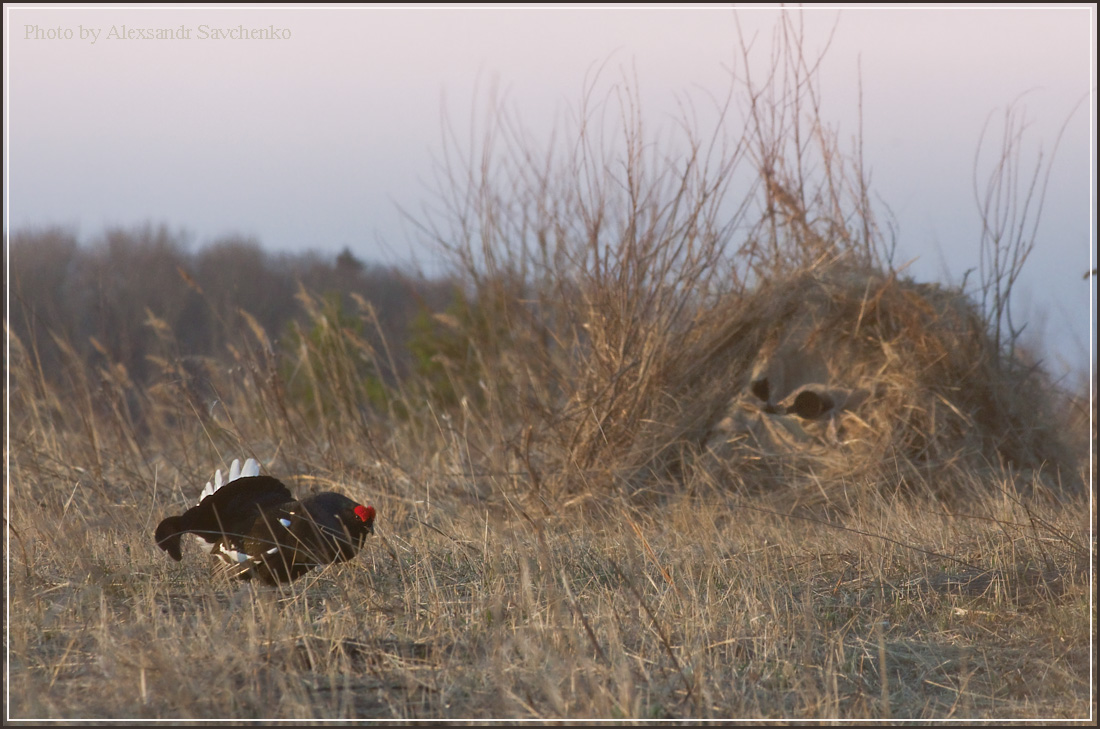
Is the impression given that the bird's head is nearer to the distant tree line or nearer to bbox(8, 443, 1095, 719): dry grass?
bbox(8, 443, 1095, 719): dry grass

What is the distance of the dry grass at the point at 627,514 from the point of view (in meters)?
2.53

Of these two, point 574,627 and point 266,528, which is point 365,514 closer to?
point 266,528

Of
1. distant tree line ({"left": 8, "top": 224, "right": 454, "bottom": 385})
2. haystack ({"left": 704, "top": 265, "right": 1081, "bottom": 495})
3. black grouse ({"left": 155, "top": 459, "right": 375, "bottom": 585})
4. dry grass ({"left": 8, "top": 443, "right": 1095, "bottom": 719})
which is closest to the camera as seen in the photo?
dry grass ({"left": 8, "top": 443, "right": 1095, "bottom": 719})

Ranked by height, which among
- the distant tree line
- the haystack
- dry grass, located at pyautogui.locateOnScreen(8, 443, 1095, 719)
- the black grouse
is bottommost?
dry grass, located at pyautogui.locateOnScreen(8, 443, 1095, 719)

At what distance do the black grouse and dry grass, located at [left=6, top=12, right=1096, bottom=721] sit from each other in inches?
5.8

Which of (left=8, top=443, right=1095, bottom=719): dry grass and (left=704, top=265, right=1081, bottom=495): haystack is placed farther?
(left=704, top=265, right=1081, bottom=495): haystack

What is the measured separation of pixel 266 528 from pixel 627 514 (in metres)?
1.72

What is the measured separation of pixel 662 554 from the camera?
4.04 m

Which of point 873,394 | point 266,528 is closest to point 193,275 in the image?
point 873,394

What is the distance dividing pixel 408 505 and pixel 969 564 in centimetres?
300

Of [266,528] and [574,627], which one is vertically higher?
[266,528]

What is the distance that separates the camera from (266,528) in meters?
3.13

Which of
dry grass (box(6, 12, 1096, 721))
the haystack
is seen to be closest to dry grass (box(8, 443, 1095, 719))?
dry grass (box(6, 12, 1096, 721))

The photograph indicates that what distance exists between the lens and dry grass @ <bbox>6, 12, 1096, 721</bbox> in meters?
2.53
